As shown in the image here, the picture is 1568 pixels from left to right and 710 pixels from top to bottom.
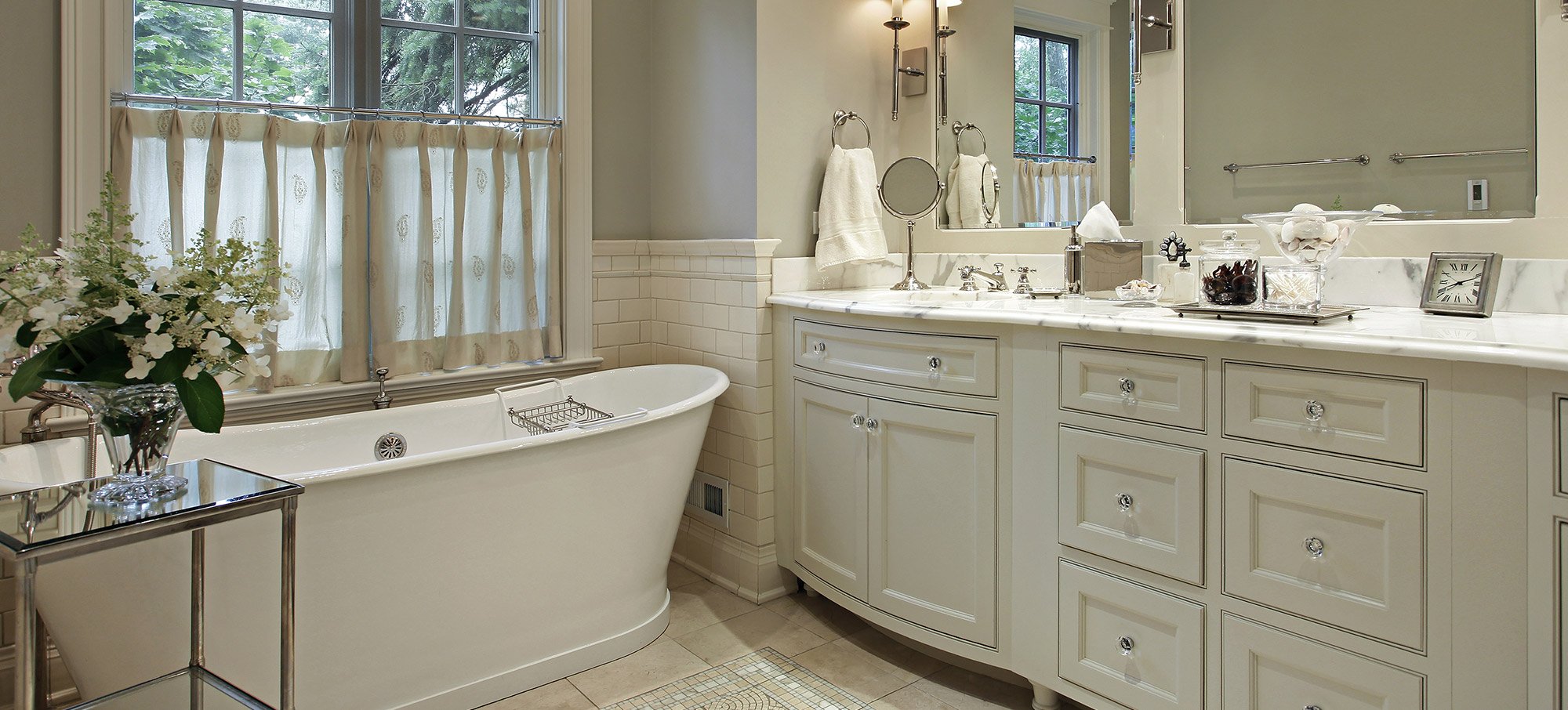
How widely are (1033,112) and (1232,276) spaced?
3.73ft

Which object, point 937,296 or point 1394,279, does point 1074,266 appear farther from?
point 1394,279

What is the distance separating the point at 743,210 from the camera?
122 inches

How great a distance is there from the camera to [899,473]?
8.18 feet

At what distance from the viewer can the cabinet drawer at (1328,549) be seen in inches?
61.6

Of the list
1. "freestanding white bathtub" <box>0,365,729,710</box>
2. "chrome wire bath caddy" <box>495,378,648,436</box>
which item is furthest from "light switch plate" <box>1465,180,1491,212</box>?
"chrome wire bath caddy" <box>495,378,648,436</box>

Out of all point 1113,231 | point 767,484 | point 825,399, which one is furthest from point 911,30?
point 767,484

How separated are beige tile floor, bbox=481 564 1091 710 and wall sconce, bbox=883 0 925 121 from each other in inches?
71.3

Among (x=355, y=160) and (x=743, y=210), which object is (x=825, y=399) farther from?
(x=355, y=160)

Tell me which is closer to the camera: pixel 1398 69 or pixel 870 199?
pixel 1398 69

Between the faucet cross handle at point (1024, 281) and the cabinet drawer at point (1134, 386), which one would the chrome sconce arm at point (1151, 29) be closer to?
the faucet cross handle at point (1024, 281)

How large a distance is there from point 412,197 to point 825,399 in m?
1.49

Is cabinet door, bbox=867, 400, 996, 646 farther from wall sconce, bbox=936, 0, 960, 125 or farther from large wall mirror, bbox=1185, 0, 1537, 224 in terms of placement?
wall sconce, bbox=936, 0, 960, 125

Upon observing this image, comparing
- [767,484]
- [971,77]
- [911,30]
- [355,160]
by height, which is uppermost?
[911,30]

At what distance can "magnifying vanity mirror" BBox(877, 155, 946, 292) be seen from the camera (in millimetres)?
3281
